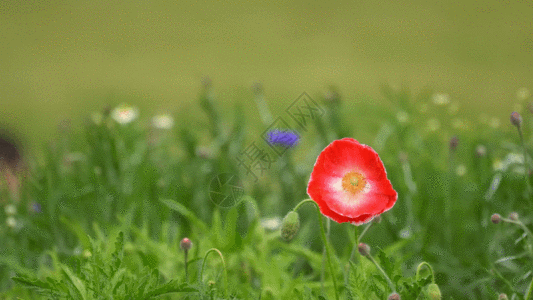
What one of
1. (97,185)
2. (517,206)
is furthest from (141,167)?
(517,206)

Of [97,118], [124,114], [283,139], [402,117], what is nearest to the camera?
[283,139]

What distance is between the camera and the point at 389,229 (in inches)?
46.4

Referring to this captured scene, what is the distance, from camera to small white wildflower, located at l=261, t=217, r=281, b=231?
1.33 m

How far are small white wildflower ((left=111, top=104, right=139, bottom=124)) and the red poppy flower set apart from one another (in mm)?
1070

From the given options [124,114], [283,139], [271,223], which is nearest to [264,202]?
[271,223]

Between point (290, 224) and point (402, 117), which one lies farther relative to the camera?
point (402, 117)

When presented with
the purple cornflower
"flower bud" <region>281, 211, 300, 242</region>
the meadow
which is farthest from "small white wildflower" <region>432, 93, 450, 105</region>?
"flower bud" <region>281, 211, 300, 242</region>

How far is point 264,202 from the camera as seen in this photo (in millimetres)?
1551

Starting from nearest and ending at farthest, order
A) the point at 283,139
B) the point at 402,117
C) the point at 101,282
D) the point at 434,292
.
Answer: the point at 434,292 < the point at 101,282 < the point at 283,139 < the point at 402,117

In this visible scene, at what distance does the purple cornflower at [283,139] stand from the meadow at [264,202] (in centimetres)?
3

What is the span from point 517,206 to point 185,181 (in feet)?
2.88

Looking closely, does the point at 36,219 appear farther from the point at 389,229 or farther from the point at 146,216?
the point at 389,229

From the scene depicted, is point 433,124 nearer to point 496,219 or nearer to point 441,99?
point 441,99

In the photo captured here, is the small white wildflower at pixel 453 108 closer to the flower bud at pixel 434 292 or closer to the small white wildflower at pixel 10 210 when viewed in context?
the flower bud at pixel 434 292
